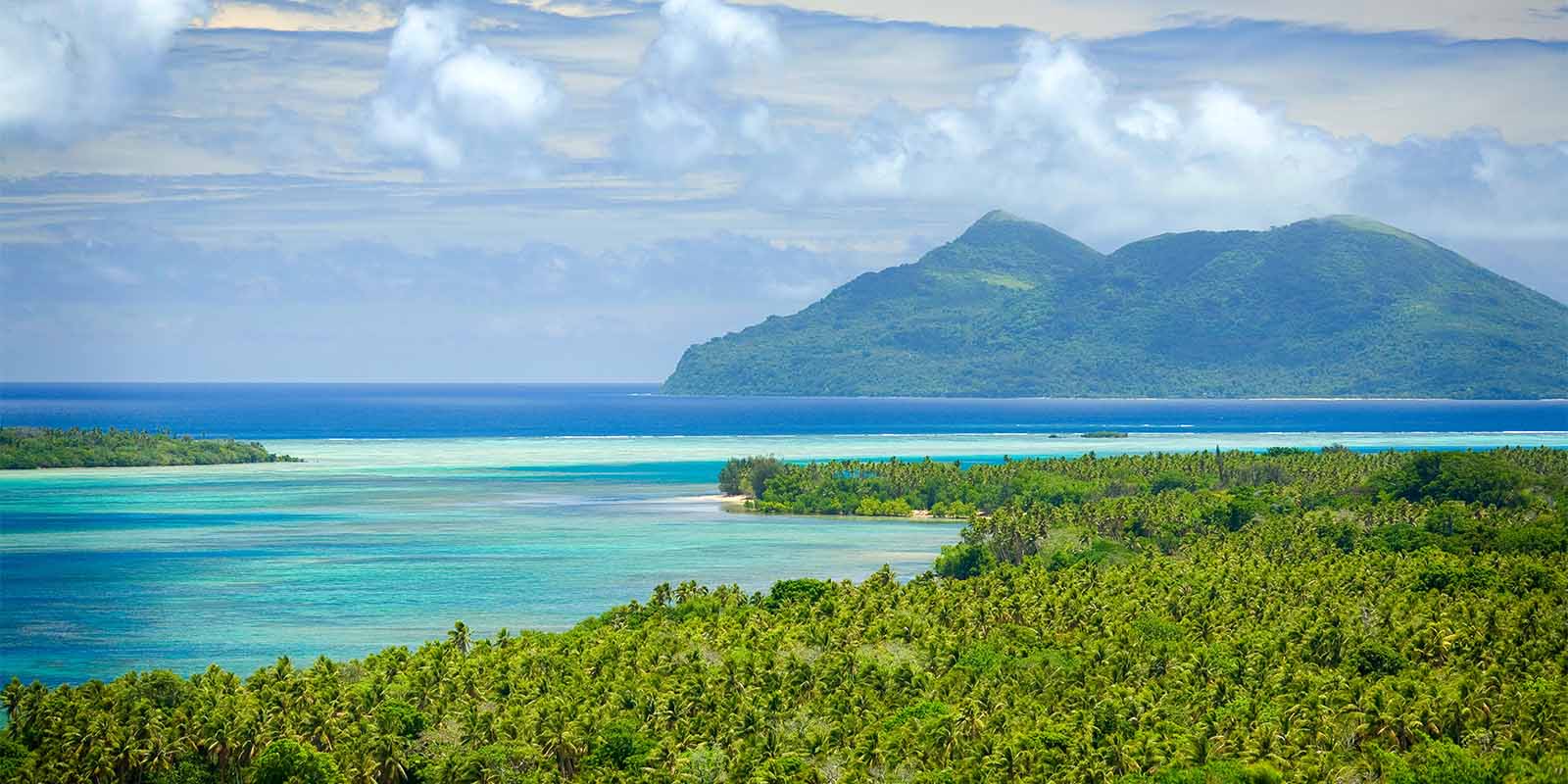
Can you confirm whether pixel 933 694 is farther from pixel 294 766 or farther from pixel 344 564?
pixel 344 564

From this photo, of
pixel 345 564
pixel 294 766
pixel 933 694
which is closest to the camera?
pixel 294 766

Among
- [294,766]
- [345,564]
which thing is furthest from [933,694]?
[345,564]

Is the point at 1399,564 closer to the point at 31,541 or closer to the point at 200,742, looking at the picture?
the point at 200,742

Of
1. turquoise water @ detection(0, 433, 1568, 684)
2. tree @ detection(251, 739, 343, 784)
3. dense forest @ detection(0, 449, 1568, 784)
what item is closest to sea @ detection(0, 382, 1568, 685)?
turquoise water @ detection(0, 433, 1568, 684)

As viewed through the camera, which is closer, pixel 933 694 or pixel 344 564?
pixel 933 694

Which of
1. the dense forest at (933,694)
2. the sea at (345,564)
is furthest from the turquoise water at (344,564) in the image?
the dense forest at (933,694)

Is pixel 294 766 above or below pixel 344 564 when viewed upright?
below
